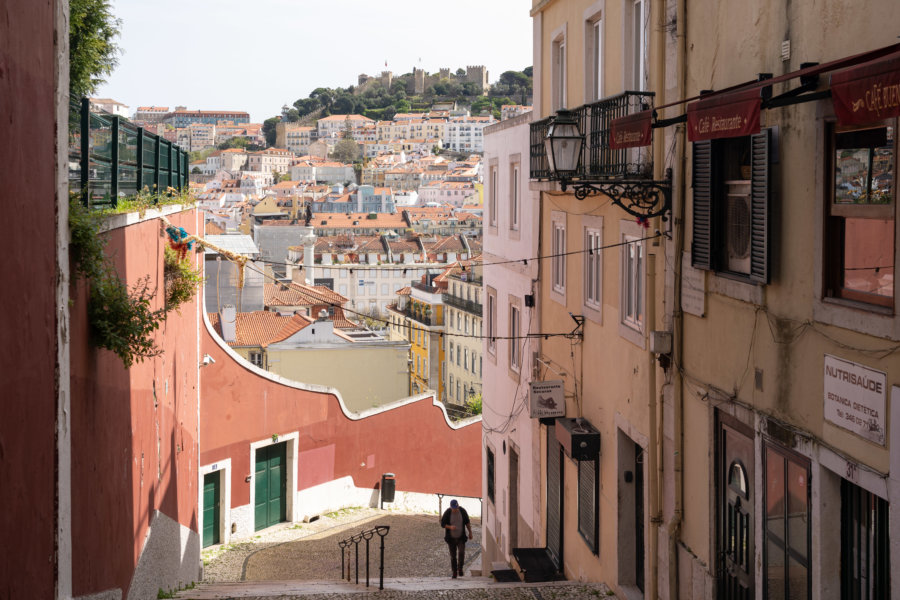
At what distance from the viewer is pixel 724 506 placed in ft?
24.6

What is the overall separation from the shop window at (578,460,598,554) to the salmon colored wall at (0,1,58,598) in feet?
20.6

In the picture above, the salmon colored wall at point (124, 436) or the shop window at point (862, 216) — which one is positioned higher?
the shop window at point (862, 216)

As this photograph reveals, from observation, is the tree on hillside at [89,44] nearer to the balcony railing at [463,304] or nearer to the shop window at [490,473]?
the shop window at [490,473]

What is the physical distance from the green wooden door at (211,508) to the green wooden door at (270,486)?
1.33 metres

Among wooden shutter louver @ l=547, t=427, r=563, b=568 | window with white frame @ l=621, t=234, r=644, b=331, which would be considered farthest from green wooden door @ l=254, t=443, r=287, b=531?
window with white frame @ l=621, t=234, r=644, b=331

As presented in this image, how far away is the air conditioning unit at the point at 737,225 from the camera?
6.96 metres

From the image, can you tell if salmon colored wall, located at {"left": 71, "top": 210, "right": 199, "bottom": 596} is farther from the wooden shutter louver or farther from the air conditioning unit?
the wooden shutter louver

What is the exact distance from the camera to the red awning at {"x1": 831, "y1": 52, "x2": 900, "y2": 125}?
13.4 ft

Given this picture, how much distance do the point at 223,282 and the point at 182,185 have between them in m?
14.2

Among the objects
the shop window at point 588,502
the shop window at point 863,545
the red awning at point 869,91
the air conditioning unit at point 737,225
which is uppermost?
the red awning at point 869,91

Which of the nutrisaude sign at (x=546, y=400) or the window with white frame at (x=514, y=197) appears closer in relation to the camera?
the nutrisaude sign at (x=546, y=400)

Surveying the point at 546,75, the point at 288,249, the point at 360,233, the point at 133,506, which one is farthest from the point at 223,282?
the point at 360,233

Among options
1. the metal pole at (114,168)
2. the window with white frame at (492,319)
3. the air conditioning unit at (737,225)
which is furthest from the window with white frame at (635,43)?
the window with white frame at (492,319)

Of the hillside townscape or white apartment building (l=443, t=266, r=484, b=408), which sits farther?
white apartment building (l=443, t=266, r=484, b=408)
